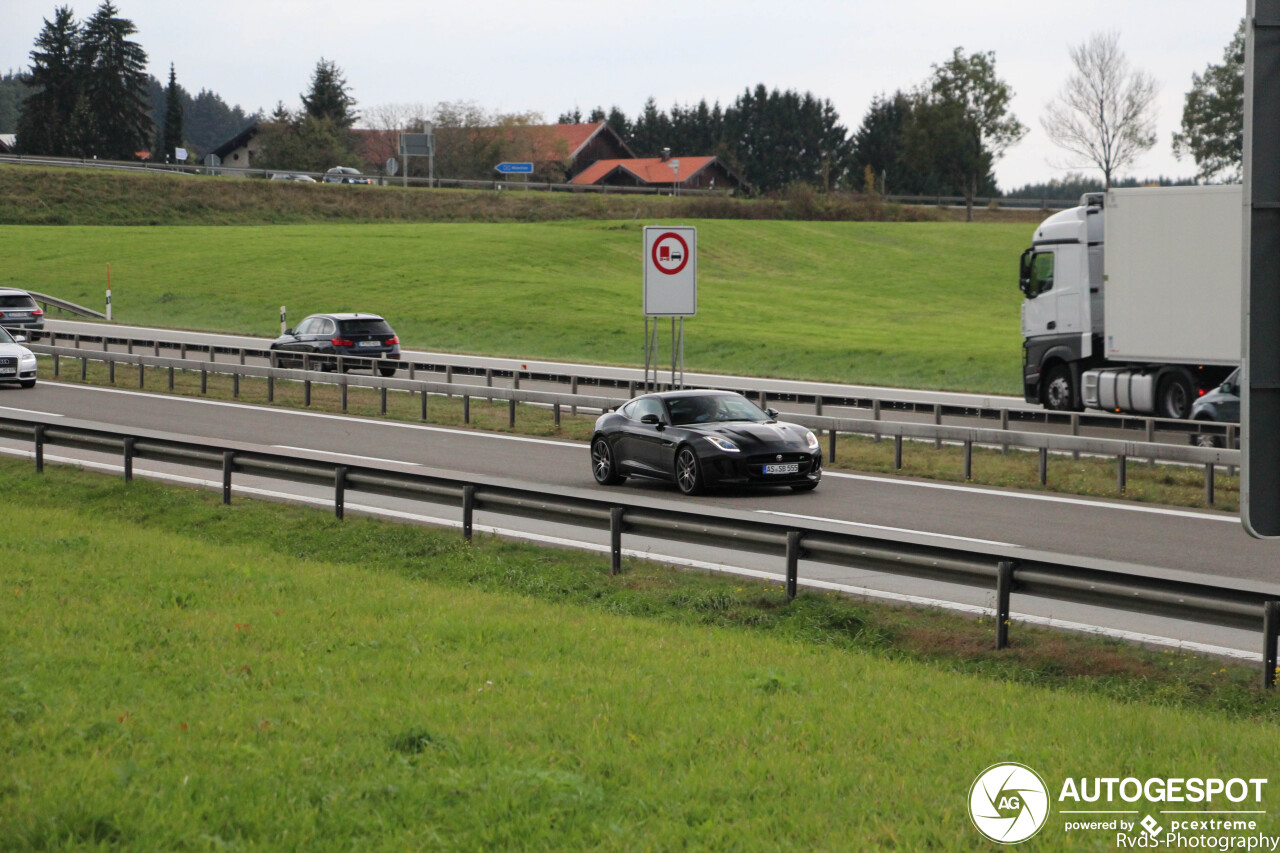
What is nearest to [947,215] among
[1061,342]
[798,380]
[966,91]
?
[966,91]

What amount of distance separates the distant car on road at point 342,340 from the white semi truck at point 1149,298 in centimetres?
1479

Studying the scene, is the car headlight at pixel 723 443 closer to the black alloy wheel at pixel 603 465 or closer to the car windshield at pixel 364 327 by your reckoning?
the black alloy wheel at pixel 603 465

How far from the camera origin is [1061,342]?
2558cm

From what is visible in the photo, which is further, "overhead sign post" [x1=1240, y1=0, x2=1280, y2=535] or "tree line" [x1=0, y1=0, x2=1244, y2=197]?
"tree line" [x1=0, y1=0, x2=1244, y2=197]

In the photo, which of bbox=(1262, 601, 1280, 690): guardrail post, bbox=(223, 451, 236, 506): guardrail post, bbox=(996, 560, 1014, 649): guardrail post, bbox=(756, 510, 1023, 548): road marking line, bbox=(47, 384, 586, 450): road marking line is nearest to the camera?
bbox=(1262, 601, 1280, 690): guardrail post

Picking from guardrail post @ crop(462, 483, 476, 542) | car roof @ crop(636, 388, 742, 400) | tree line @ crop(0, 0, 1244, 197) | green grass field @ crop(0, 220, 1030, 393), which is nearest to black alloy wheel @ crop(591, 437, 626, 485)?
car roof @ crop(636, 388, 742, 400)

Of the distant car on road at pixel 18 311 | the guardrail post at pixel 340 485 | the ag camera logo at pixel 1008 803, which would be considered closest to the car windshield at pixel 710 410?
the guardrail post at pixel 340 485

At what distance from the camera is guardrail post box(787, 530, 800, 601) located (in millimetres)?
10414

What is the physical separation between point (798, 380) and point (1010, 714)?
88.4 feet

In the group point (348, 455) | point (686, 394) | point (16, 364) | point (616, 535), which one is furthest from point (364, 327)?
point (616, 535)

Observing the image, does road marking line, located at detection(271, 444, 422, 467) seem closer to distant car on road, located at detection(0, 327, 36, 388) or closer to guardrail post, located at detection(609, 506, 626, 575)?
guardrail post, located at detection(609, 506, 626, 575)

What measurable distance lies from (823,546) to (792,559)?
0.25 metres

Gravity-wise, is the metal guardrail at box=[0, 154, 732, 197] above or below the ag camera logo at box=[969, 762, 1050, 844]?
above

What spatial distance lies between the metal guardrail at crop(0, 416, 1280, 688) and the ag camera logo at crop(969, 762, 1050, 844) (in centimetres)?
272
